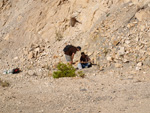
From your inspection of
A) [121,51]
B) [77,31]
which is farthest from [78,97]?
[77,31]

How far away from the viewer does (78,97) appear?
3752 mm

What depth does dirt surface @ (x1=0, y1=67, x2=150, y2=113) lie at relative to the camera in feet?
10.5

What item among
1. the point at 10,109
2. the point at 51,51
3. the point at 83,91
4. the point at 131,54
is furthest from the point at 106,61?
the point at 10,109

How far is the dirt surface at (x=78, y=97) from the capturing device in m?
3.21

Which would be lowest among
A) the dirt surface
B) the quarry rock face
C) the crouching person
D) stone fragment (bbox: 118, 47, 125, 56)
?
the dirt surface

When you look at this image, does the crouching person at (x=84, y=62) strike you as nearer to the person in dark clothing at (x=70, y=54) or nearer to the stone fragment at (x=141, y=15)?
the person in dark clothing at (x=70, y=54)

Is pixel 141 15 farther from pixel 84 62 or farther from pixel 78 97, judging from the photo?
pixel 78 97

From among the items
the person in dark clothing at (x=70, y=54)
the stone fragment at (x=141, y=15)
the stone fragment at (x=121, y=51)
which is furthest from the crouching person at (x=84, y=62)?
the stone fragment at (x=141, y=15)

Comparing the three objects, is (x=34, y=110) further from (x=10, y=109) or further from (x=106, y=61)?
(x=106, y=61)

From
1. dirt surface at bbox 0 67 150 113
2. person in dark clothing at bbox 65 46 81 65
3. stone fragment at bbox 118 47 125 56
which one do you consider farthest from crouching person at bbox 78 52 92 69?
dirt surface at bbox 0 67 150 113

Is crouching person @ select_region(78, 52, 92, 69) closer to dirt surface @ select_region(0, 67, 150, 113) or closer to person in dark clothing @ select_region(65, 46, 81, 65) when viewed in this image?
person in dark clothing @ select_region(65, 46, 81, 65)

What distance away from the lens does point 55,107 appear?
10.9 ft

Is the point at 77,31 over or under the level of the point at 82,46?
over

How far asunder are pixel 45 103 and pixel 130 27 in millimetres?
4784
